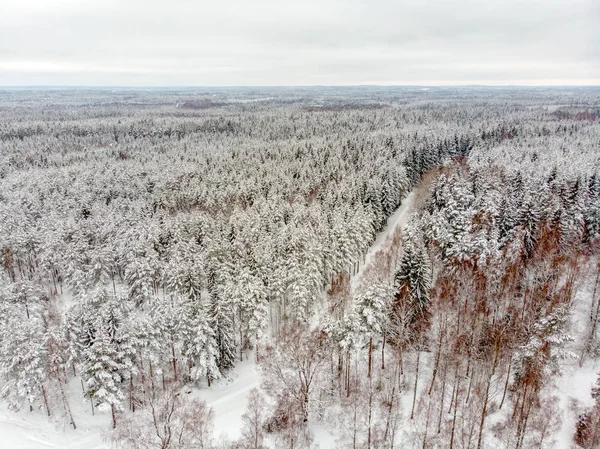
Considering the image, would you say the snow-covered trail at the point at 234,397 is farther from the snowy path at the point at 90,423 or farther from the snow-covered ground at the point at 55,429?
the snow-covered ground at the point at 55,429

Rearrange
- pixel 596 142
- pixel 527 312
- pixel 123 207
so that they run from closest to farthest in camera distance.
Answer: pixel 527 312 < pixel 123 207 < pixel 596 142

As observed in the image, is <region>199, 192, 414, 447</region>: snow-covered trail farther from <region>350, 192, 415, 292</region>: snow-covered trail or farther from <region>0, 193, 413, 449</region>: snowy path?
<region>350, 192, 415, 292</region>: snow-covered trail

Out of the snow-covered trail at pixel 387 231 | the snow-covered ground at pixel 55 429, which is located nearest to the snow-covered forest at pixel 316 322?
the snow-covered ground at pixel 55 429

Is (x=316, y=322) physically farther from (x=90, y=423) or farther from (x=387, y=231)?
(x=387, y=231)

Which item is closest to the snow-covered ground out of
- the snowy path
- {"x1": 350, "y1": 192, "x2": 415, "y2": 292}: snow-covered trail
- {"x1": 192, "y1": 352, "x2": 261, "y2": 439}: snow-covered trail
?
the snowy path

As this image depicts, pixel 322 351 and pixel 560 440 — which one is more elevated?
pixel 322 351

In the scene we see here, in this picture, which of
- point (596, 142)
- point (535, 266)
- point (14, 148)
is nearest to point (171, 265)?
point (535, 266)

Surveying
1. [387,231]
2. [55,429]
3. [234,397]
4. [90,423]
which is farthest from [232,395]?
[387,231]

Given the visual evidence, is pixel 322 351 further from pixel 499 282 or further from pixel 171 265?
pixel 171 265
